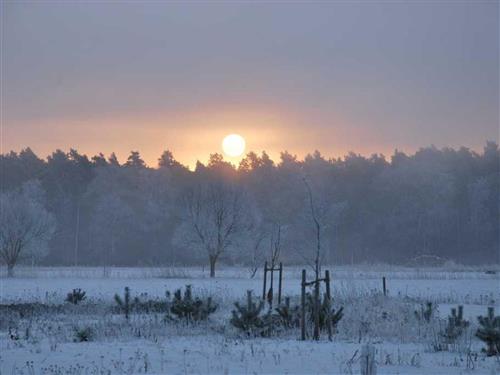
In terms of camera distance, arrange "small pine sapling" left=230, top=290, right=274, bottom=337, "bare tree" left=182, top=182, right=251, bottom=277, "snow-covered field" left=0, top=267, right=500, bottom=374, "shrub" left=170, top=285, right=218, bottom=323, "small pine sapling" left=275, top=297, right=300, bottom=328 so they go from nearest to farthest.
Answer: "snow-covered field" left=0, top=267, right=500, bottom=374
"small pine sapling" left=230, top=290, right=274, bottom=337
"small pine sapling" left=275, top=297, right=300, bottom=328
"shrub" left=170, top=285, right=218, bottom=323
"bare tree" left=182, top=182, right=251, bottom=277

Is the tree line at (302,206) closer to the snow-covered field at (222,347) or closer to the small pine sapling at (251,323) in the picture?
the snow-covered field at (222,347)

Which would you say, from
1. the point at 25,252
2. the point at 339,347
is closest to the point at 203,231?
the point at 25,252

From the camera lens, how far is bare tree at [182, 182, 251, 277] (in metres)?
63.2

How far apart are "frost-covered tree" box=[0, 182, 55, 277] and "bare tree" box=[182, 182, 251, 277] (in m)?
14.7

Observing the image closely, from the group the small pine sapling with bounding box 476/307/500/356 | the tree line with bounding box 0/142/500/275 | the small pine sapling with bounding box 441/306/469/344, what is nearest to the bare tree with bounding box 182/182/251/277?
the tree line with bounding box 0/142/500/275

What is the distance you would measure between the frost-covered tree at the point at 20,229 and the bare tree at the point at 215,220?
14651 millimetres

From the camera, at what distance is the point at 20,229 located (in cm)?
6369

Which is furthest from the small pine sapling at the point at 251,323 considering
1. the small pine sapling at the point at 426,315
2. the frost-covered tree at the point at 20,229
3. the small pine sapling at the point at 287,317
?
the frost-covered tree at the point at 20,229

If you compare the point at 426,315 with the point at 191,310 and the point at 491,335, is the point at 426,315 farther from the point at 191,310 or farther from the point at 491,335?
the point at 191,310

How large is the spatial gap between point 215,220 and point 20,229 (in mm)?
17525

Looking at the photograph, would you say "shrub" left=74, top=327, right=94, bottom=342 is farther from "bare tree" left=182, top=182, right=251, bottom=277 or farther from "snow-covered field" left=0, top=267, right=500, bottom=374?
"bare tree" left=182, top=182, right=251, bottom=277

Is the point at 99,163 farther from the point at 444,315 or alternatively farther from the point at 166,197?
the point at 444,315

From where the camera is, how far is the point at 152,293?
36.8m

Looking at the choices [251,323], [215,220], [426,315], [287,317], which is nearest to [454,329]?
[426,315]
